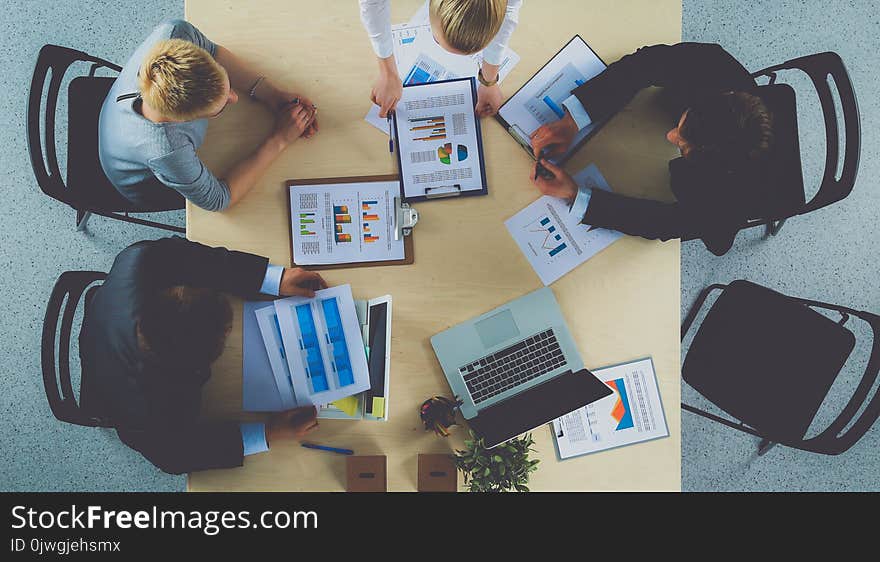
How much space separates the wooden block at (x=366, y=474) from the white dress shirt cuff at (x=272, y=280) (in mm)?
481

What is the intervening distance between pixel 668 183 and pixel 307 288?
1005mm

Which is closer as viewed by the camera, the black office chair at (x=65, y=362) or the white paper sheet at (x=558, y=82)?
the black office chair at (x=65, y=362)

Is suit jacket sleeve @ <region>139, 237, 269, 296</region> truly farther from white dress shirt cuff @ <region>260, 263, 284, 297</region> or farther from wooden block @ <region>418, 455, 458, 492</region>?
wooden block @ <region>418, 455, 458, 492</region>

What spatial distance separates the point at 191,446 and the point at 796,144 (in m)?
1.86

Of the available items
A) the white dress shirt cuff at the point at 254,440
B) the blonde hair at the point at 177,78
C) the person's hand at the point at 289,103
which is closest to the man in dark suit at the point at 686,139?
the person's hand at the point at 289,103

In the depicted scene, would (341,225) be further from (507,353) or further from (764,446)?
(764,446)

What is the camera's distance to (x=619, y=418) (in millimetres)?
1465

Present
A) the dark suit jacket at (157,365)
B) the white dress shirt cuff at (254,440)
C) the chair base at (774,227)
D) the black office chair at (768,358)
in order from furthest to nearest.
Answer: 1. the chair base at (774,227)
2. the black office chair at (768,358)
3. the white dress shirt cuff at (254,440)
4. the dark suit jacket at (157,365)

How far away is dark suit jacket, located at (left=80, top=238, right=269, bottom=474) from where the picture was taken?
1.29 m

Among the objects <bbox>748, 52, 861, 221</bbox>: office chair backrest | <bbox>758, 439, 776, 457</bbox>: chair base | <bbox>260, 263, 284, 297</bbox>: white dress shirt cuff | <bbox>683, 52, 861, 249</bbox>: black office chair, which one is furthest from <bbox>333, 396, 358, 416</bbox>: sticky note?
<bbox>758, 439, 776, 457</bbox>: chair base

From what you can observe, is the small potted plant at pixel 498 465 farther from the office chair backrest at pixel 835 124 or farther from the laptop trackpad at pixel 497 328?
the office chair backrest at pixel 835 124

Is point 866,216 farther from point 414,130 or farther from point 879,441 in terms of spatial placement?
point 414,130

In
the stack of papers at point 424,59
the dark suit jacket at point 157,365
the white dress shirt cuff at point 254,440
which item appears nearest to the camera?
the dark suit jacket at point 157,365

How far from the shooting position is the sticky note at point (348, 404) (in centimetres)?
146
